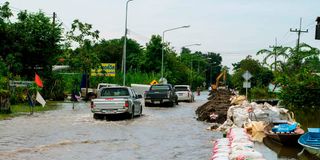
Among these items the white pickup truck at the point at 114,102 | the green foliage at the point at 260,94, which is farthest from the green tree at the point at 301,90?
the green foliage at the point at 260,94

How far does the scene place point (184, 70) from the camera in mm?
96938

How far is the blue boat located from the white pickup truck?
1154 cm

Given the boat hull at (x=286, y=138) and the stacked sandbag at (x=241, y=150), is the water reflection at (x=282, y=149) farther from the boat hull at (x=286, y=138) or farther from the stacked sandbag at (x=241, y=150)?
the stacked sandbag at (x=241, y=150)

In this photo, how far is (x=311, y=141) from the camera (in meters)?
15.6

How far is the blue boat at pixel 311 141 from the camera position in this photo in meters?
14.2

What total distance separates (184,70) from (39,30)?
5610 cm

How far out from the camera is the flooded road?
14.6 metres

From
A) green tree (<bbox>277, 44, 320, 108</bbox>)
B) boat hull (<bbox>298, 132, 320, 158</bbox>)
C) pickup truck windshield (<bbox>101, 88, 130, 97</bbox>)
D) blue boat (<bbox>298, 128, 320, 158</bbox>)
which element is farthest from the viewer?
green tree (<bbox>277, 44, 320, 108</bbox>)

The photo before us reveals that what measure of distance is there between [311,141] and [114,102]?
12.1 m

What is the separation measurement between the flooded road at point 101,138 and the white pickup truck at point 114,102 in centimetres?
51

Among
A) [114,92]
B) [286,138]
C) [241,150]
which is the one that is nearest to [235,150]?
[241,150]

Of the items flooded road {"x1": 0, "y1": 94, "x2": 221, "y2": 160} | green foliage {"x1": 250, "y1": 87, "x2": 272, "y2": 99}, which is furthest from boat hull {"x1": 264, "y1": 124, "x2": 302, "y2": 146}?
green foliage {"x1": 250, "y1": 87, "x2": 272, "y2": 99}

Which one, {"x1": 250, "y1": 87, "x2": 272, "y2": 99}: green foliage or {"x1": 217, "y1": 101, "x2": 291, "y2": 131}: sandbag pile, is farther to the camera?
{"x1": 250, "y1": 87, "x2": 272, "y2": 99}: green foliage

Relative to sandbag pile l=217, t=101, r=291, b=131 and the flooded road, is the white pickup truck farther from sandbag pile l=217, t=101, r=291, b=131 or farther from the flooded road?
sandbag pile l=217, t=101, r=291, b=131
